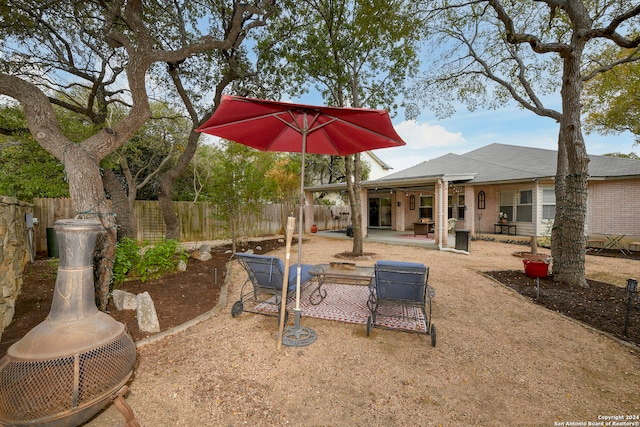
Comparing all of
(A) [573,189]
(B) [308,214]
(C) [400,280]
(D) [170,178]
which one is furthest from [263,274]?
(B) [308,214]

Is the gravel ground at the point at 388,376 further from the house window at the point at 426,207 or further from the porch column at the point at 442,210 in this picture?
the house window at the point at 426,207

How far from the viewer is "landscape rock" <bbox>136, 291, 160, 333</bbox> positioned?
127 inches

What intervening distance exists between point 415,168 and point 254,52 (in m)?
11.9

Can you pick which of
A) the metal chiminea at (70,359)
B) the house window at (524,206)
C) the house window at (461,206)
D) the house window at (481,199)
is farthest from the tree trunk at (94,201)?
the house window at (461,206)

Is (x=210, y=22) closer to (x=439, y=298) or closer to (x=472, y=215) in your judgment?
(x=439, y=298)

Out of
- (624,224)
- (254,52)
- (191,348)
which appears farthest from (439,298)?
(624,224)

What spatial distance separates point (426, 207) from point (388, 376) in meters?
15.0

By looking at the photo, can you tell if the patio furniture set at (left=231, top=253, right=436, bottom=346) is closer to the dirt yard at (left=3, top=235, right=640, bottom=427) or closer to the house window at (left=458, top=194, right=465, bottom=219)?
the dirt yard at (left=3, top=235, right=640, bottom=427)

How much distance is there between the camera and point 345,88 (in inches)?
353

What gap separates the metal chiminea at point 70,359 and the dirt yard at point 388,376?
1.49 feet

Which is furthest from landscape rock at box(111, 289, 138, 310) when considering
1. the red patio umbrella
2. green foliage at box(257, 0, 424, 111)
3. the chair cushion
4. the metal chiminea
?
green foliage at box(257, 0, 424, 111)

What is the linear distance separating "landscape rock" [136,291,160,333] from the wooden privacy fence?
18.9 ft

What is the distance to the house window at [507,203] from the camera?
12836 millimetres

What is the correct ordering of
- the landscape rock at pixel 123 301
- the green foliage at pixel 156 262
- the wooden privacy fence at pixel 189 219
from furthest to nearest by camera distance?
1. the wooden privacy fence at pixel 189 219
2. the green foliage at pixel 156 262
3. the landscape rock at pixel 123 301
